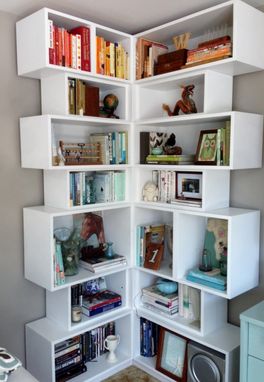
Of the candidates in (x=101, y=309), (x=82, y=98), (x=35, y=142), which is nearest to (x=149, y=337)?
(x=101, y=309)

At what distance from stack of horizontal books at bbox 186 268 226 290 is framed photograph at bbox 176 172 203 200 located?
443 mm

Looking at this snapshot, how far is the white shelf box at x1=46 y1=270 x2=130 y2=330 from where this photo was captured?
89.2 inches

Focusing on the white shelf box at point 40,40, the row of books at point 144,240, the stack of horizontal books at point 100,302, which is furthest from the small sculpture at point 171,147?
the stack of horizontal books at point 100,302

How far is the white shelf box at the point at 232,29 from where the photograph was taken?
188cm

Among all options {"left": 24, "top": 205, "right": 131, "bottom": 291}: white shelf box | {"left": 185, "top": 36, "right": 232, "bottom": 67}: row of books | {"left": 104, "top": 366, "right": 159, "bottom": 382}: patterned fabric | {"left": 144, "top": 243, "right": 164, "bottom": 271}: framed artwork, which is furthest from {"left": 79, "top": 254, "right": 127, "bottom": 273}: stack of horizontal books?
{"left": 185, "top": 36, "right": 232, "bottom": 67}: row of books

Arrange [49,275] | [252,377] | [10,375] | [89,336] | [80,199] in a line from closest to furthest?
[10,375]
[252,377]
[49,275]
[80,199]
[89,336]

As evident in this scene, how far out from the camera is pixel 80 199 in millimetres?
2254

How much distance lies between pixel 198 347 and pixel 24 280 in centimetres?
114

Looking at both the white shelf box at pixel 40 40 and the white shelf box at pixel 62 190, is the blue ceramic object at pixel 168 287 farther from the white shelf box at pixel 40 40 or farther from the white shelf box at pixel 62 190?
the white shelf box at pixel 40 40

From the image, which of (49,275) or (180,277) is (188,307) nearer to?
(180,277)

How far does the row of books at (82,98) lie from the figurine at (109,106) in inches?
4.7

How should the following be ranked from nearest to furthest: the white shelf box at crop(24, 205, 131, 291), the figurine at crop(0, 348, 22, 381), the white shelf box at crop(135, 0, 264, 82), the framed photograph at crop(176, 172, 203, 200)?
the figurine at crop(0, 348, 22, 381)
the white shelf box at crop(135, 0, 264, 82)
the white shelf box at crop(24, 205, 131, 291)
the framed photograph at crop(176, 172, 203, 200)

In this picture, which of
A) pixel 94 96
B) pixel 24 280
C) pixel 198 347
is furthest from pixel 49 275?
pixel 94 96

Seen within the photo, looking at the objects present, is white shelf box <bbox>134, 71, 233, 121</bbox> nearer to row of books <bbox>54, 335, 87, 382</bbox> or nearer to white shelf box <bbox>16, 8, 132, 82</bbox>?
white shelf box <bbox>16, 8, 132, 82</bbox>
